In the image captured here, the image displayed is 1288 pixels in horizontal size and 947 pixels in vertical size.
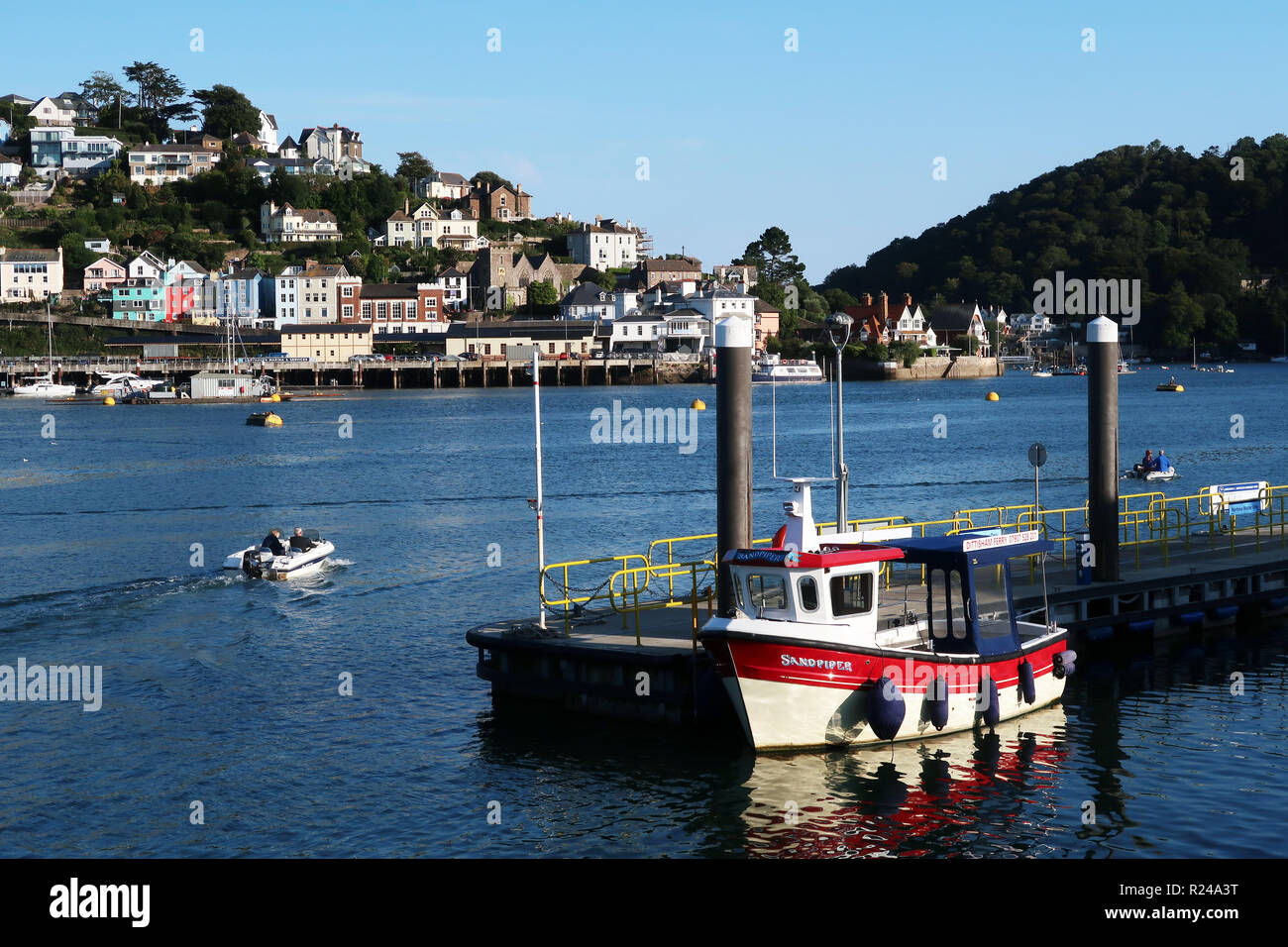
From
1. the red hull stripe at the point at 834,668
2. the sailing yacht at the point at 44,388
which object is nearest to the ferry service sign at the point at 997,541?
the red hull stripe at the point at 834,668

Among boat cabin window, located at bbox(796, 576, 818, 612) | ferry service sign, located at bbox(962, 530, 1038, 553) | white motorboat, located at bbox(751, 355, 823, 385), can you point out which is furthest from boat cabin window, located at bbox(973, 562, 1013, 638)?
white motorboat, located at bbox(751, 355, 823, 385)

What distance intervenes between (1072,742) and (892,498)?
3595cm

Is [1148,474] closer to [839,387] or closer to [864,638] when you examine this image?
[839,387]

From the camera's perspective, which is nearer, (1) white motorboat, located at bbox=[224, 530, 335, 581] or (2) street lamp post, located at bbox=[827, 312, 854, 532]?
(2) street lamp post, located at bbox=[827, 312, 854, 532]

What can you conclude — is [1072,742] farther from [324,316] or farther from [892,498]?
[324,316]

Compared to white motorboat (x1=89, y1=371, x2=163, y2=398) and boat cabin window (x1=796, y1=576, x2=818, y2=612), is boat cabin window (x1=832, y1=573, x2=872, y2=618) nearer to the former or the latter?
boat cabin window (x1=796, y1=576, x2=818, y2=612)

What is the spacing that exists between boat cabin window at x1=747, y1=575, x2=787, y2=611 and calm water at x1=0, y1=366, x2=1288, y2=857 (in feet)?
8.51

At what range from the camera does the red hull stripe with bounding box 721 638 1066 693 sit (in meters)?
22.5

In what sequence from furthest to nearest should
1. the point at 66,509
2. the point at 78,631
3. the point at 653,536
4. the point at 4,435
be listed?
the point at 4,435 → the point at 66,509 → the point at 653,536 → the point at 78,631

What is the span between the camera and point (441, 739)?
25.2 m

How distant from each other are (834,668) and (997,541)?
4.22 meters

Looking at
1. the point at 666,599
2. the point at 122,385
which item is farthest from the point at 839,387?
the point at 122,385

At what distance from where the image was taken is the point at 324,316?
19775 cm

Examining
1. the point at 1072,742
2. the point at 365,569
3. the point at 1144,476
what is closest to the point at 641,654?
the point at 1072,742
